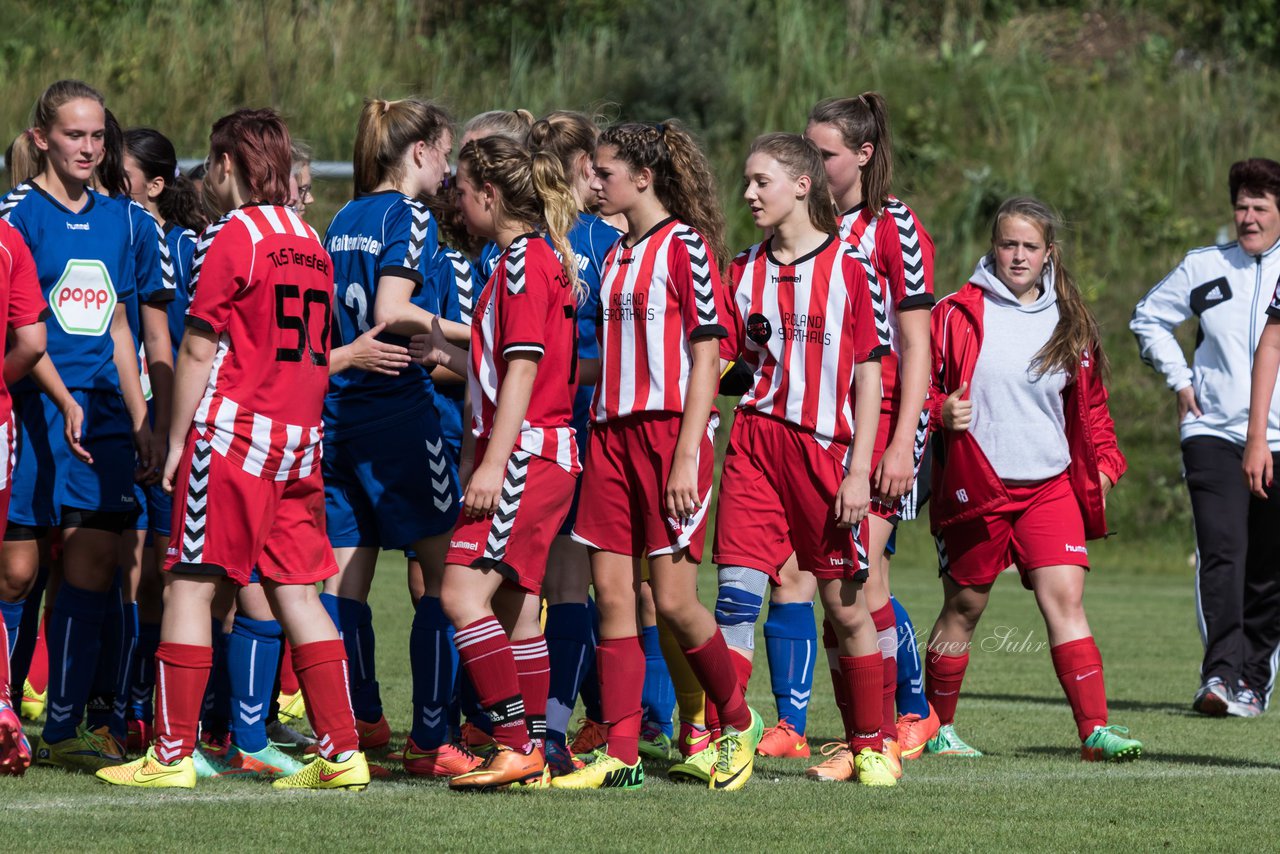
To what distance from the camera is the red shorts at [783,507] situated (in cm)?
545

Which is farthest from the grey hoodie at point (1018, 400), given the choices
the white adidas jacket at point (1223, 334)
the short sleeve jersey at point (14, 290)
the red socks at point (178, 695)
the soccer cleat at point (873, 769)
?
the short sleeve jersey at point (14, 290)

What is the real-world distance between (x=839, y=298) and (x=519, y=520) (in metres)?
1.20

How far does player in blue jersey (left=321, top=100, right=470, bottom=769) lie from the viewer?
5688 millimetres

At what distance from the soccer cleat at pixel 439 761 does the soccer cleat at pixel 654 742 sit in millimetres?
722

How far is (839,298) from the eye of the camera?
5484mm

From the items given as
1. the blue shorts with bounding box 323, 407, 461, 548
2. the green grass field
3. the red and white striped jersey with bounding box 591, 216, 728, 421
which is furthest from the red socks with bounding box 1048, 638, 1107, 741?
the blue shorts with bounding box 323, 407, 461, 548

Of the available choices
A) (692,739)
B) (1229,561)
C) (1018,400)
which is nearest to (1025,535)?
(1018,400)

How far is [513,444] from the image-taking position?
16.9 ft

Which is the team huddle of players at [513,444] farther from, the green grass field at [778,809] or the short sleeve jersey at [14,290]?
the green grass field at [778,809]

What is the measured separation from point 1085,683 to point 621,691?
1.76 meters

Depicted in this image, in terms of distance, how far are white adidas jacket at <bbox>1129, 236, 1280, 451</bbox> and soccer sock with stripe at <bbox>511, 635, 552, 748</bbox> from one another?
396cm

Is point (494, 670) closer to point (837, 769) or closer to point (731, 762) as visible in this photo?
point (731, 762)

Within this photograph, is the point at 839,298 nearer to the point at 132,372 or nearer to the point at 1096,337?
the point at 1096,337

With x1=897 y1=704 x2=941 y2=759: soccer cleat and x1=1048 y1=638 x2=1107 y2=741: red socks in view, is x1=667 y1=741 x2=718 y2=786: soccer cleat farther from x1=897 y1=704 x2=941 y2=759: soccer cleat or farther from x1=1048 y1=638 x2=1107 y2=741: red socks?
x1=1048 y1=638 x2=1107 y2=741: red socks
